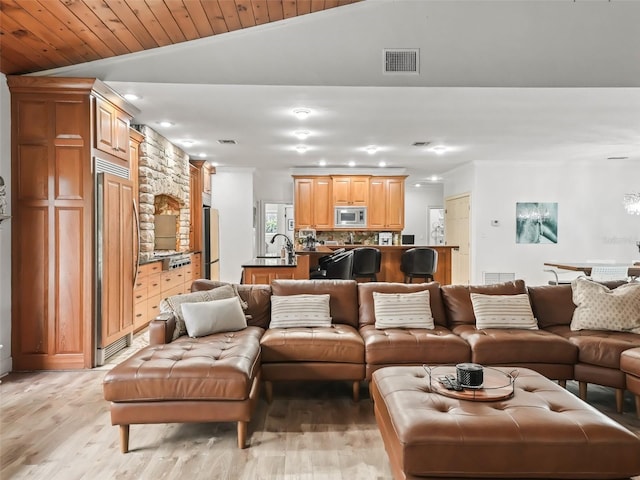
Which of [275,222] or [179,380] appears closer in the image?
[179,380]

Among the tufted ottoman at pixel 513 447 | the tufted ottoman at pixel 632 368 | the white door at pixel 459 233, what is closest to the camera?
the tufted ottoman at pixel 513 447

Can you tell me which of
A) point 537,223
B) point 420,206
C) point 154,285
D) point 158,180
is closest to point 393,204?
point 537,223

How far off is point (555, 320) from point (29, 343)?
14.5ft

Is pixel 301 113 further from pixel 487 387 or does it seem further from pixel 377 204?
pixel 377 204

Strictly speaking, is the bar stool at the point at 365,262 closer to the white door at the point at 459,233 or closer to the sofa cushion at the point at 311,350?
the white door at the point at 459,233

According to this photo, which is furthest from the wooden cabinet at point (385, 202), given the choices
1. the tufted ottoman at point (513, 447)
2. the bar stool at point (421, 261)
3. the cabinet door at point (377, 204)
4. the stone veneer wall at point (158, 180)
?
the tufted ottoman at point (513, 447)

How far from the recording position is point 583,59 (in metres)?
4.21

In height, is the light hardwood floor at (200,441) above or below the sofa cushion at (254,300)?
below

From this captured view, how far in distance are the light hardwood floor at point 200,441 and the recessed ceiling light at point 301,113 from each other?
292 centimetres

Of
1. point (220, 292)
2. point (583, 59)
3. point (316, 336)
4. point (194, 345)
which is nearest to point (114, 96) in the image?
point (220, 292)

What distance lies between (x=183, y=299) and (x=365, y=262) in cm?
352

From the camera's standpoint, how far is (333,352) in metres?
3.23

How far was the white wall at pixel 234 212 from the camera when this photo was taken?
31.0 ft

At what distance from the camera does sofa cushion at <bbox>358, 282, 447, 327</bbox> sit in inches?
151
